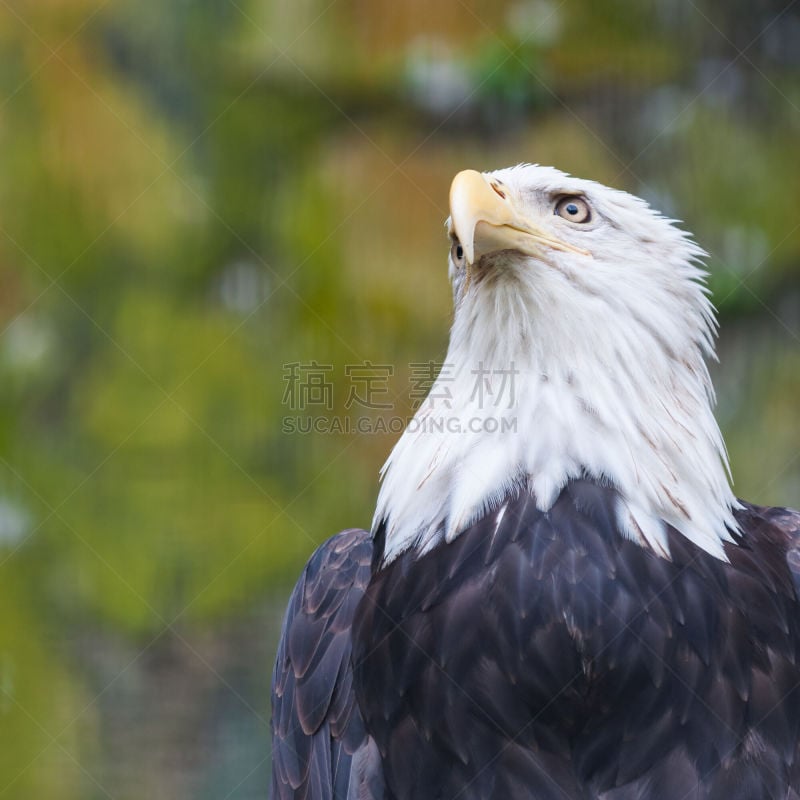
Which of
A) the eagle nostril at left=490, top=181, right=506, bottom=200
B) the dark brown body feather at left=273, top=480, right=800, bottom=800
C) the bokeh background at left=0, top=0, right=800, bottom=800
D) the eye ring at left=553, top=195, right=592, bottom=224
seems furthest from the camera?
the bokeh background at left=0, top=0, right=800, bottom=800

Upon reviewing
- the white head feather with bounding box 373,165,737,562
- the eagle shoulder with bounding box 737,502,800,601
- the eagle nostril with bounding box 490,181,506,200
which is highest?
the eagle nostril with bounding box 490,181,506,200

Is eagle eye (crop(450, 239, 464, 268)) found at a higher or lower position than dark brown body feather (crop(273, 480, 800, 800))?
higher

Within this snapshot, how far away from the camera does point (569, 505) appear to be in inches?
85.6

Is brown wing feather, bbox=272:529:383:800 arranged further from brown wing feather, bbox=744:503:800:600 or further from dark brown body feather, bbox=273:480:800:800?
brown wing feather, bbox=744:503:800:600

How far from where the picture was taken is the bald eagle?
6.91 feet

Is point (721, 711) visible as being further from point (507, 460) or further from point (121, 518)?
point (121, 518)

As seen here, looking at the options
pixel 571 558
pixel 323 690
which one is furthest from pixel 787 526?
pixel 323 690

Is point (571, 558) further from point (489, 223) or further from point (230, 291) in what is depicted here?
point (230, 291)

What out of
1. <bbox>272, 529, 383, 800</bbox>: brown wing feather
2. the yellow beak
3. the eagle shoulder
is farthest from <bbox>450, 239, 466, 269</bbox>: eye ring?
the eagle shoulder

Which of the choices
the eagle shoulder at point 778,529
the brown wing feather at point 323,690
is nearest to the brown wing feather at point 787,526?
the eagle shoulder at point 778,529

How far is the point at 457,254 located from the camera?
2467 millimetres

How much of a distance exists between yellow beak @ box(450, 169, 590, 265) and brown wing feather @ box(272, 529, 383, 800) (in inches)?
33.1

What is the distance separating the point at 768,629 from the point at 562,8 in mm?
3228

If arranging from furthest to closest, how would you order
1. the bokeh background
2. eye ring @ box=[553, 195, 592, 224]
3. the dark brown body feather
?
the bokeh background
eye ring @ box=[553, 195, 592, 224]
the dark brown body feather
